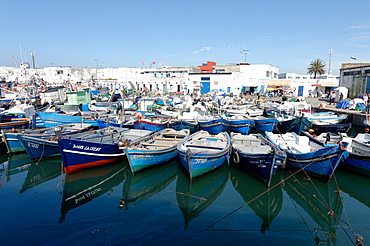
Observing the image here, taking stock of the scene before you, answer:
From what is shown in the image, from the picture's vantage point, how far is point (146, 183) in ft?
41.3

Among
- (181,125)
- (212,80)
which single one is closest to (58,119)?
(181,125)

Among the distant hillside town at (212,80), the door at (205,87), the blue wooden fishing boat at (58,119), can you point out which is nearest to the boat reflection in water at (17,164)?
the blue wooden fishing boat at (58,119)

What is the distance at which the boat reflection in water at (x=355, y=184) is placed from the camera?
11398mm

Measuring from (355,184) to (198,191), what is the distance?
811cm

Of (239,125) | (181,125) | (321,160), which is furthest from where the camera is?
(239,125)

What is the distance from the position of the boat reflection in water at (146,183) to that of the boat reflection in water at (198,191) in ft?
2.24

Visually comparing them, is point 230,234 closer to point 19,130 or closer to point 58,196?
point 58,196

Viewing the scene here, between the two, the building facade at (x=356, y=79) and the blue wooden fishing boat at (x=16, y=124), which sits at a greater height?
the building facade at (x=356, y=79)

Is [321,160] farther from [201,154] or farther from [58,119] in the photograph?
[58,119]

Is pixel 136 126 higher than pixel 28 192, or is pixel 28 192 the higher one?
pixel 136 126

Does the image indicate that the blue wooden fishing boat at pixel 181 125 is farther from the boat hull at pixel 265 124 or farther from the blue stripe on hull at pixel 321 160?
the blue stripe on hull at pixel 321 160

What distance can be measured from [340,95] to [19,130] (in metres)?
37.0

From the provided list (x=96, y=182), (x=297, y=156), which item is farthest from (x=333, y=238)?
(x=96, y=182)

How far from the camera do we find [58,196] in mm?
10984
